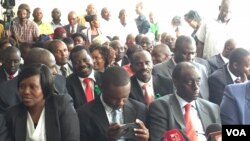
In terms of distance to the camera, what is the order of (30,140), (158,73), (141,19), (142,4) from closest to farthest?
(30,140) → (158,73) → (141,19) → (142,4)

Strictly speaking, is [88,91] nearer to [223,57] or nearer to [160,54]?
[160,54]

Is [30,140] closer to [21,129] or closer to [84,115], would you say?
[21,129]

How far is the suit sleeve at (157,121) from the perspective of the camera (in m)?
2.76

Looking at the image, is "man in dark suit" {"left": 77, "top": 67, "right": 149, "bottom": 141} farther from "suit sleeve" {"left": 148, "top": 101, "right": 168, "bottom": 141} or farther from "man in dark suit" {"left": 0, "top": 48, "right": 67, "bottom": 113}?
"man in dark suit" {"left": 0, "top": 48, "right": 67, "bottom": 113}

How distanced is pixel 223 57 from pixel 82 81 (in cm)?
179

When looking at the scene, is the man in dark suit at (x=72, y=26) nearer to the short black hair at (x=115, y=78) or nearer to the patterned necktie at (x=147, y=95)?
the patterned necktie at (x=147, y=95)

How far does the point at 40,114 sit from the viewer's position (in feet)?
8.52

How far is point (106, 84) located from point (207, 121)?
2.42 feet

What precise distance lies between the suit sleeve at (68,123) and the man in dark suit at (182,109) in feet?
1.60

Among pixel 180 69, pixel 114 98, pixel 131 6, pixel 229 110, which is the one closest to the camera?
pixel 114 98

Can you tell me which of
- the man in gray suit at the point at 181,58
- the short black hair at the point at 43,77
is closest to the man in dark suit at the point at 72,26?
the man in gray suit at the point at 181,58

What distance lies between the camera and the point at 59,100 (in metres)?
2.63

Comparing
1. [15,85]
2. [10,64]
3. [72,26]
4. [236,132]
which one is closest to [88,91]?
[15,85]

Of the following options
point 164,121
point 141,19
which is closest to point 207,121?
point 164,121
